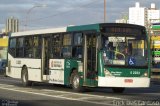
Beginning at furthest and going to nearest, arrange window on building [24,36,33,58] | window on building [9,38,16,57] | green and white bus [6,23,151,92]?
window on building [9,38,16,57]
window on building [24,36,33,58]
green and white bus [6,23,151,92]

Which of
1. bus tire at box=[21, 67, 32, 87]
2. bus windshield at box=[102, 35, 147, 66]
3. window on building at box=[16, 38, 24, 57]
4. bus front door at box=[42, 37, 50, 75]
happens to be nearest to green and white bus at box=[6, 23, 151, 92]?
bus windshield at box=[102, 35, 147, 66]

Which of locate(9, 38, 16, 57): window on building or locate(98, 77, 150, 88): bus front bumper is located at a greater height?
locate(9, 38, 16, 57): window on building

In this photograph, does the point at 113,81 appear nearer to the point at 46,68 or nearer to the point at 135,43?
the point at 135,43

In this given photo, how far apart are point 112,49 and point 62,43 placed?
12.6 feet

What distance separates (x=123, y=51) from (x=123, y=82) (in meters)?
1.34

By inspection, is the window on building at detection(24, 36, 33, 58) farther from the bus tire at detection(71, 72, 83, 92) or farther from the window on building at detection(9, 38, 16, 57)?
the bus tire at detection(71, 72, 83, 92)

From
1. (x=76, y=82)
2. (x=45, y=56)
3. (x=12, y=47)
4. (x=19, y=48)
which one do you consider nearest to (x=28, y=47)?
(x=19, y=48)

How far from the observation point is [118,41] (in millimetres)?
20766

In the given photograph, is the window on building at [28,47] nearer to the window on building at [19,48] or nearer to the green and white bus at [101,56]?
the window on building at [19,48]

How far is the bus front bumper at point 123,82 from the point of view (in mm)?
20281

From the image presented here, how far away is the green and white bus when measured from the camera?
67.3 feet

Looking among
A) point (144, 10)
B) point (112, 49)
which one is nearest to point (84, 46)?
point (112, 49)

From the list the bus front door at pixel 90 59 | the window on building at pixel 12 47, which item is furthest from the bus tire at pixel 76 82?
the window on building at pixel 12 47

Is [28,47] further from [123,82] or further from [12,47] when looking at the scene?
[123,82]
